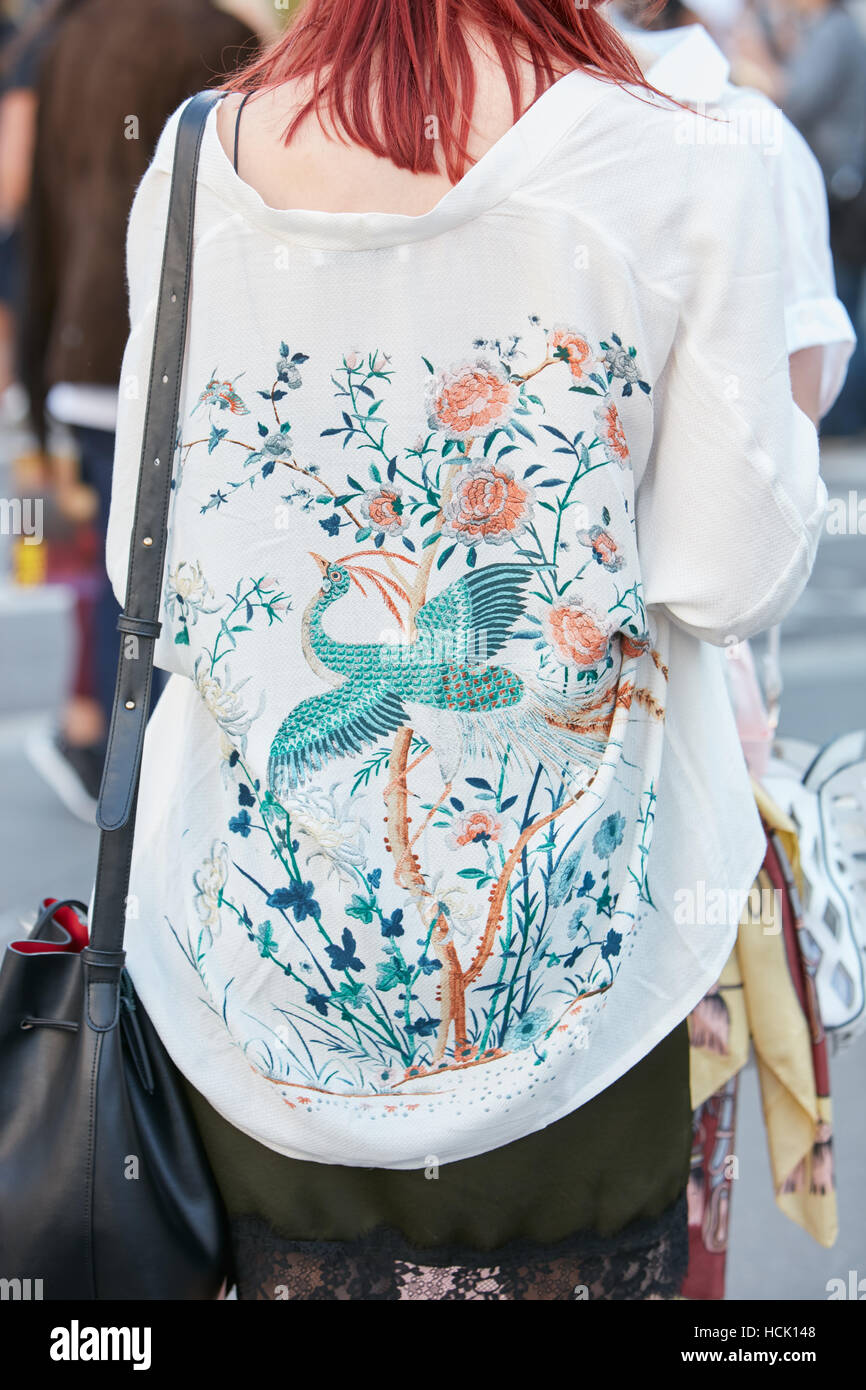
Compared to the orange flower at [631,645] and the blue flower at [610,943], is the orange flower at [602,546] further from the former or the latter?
the blue flower at [610,943]

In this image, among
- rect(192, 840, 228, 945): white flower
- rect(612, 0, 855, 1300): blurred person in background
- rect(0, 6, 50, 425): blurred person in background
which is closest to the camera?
rect(192, 840, 228, 945): white flower

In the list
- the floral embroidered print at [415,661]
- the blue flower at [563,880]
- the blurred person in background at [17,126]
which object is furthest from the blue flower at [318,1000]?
the blurred person in background at [17,126]

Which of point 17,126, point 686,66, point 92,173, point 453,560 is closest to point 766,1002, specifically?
point 453,560

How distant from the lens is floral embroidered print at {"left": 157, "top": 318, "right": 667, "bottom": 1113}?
1.35 meters

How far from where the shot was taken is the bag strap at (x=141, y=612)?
1.38m

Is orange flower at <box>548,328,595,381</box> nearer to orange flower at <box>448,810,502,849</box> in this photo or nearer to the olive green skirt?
orange flower at <box>448,810,502,849</box>

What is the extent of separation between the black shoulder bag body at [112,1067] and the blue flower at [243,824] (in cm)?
10

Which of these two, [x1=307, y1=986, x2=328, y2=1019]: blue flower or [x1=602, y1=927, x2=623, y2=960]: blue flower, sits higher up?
[x1=602, y1=927, x2=623, y2=960]: blue flower

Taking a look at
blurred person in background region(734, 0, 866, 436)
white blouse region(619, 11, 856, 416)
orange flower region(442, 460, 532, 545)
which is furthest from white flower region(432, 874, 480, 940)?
blurred person in background region(734, 0, 866, 436)

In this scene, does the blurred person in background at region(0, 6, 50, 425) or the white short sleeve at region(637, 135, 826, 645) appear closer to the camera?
the white short sleeve at region(637, 135, 826, 645)

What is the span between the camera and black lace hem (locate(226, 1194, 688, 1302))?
4.93ft

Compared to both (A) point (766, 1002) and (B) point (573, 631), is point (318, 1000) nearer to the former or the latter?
(B) point (573, 631)

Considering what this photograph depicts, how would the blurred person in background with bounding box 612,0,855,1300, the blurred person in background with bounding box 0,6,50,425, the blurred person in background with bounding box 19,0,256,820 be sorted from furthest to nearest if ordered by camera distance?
the blurred person in background with bounding box 0,6,50,425
the blurred person in background with bounding box 19,0,256,820
the blurred person in background with bounding box 612,0,855,1300

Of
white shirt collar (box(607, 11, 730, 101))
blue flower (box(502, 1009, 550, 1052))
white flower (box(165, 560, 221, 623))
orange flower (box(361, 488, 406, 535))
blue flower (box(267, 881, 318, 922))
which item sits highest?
white shirt collar (box(607, 11, 730, 101))
